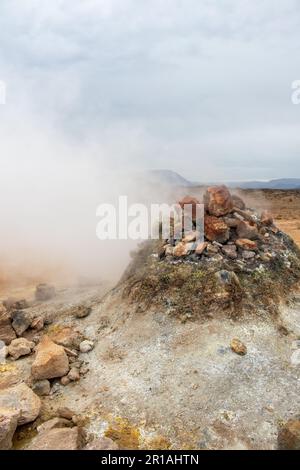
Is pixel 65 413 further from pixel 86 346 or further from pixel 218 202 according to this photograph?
pixel 218 202

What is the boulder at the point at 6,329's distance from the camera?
6516 mm

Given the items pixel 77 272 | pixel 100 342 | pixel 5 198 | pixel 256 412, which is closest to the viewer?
pixel 256 412

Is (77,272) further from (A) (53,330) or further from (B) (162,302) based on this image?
(B) (162,302)

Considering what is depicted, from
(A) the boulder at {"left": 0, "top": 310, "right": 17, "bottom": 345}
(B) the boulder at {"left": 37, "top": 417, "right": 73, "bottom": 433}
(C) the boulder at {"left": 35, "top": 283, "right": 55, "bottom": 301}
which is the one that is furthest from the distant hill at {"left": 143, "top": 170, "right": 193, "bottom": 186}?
(B) the boulder at {"left": 37, "top": 417, "right": 73, "bottom": 433}

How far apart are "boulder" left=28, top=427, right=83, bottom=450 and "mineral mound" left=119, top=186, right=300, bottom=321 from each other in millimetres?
2268

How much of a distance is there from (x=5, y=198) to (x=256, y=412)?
43.3ft

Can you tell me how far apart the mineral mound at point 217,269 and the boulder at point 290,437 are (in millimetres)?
1862

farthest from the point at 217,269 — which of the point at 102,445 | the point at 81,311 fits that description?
the point at 102,445

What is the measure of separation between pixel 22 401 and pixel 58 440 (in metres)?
0.86

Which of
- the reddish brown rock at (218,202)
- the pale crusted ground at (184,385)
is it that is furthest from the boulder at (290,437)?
the reddish brown rock at (218,202)

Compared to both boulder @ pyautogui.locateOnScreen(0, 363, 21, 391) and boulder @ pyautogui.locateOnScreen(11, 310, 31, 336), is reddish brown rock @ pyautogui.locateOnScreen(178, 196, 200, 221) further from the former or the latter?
boulder @ pyautogui.locateOnScreen(0, 363, 21, 391)

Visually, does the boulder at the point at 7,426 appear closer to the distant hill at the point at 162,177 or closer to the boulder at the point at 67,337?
the boulder at the point at 67,337
